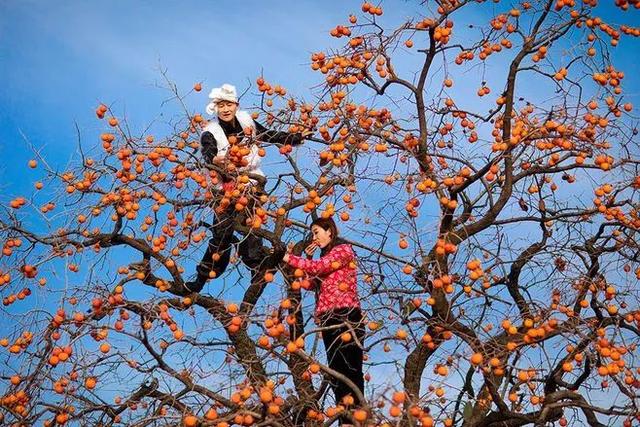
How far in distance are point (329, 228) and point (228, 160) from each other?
0.85 meters

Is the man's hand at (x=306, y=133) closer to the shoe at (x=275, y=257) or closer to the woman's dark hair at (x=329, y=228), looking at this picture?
the woman's dark hair at (x=329, y=228)

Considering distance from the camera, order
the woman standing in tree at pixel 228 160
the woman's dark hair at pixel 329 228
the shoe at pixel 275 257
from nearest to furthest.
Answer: the shoe at pixel 275 257 < the woman's dark hair at pixel 329 228 < the woman standing in tree at pixel 228 160

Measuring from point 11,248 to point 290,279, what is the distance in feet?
6.77

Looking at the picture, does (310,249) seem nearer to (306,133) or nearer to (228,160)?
(228,160)

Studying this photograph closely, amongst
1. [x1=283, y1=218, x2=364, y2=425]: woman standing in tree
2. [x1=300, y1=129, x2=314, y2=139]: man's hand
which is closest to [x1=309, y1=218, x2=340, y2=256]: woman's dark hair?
Answer: [x1=283, y1=218, x2=364, y2=425]: woman standing in tree

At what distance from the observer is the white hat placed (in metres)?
6.88

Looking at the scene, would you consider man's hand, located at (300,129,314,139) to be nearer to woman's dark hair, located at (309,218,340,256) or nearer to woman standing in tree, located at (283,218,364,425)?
woman's dark hair, located at (309,218,340,256)

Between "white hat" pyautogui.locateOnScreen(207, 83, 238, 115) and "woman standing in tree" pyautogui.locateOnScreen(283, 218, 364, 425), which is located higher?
"white hat" pyautogui.locateOnScreen(207, 83, 238, 115)

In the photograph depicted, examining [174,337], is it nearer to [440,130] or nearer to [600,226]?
[440,130]

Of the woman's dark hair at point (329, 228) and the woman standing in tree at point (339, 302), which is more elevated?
the woman's dark hair at point (329, 228)

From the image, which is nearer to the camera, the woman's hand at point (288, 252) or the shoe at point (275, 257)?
the woman's hand at point (288, 252)

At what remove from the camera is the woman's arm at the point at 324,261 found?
5.57 metres

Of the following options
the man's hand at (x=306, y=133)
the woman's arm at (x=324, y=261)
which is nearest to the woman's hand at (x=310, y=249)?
the woman's arm at (x=324, y=261)

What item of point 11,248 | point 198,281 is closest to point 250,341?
point 198,281
